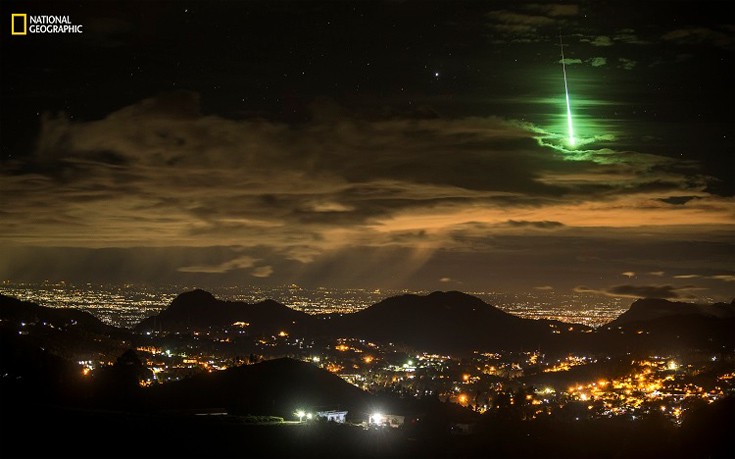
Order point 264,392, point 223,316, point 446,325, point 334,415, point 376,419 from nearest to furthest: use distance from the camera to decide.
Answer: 1. point 334,415
2. point 376,419
3. point 264,392
4. point 223,316
5. point 446,325

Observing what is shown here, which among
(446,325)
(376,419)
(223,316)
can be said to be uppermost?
(223,316)

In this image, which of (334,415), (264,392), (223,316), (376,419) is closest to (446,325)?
(223,316)

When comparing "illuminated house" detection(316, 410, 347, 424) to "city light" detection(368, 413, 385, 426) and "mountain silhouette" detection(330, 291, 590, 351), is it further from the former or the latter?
"mountain silhouette" detection(330, 291, 590, 351)

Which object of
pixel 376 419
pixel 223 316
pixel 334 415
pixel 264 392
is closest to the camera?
pixel 334 415

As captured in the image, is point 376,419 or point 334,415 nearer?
point 334,415

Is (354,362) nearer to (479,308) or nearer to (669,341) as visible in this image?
(669,341)

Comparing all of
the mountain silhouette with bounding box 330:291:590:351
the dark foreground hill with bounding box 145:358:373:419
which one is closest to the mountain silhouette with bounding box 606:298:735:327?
the mountain silhouette with bounding box 330:291:590:351

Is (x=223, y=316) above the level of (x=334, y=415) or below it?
above

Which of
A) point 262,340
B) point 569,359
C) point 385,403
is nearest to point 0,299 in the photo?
point 262,340

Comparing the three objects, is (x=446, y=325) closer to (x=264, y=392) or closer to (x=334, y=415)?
(x=264, y=392)
